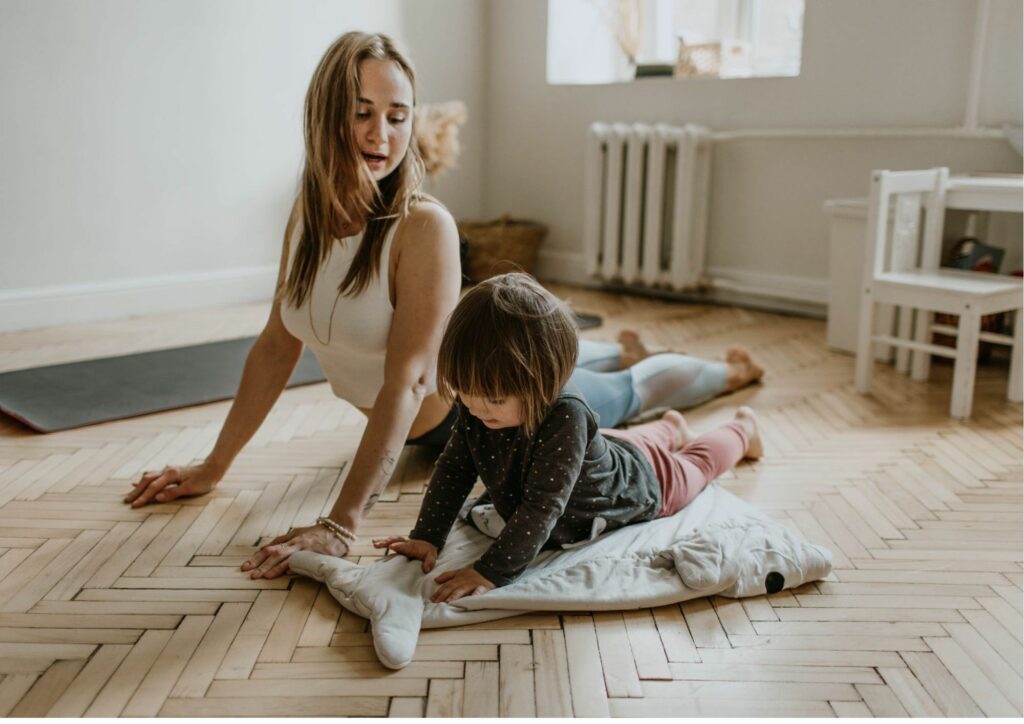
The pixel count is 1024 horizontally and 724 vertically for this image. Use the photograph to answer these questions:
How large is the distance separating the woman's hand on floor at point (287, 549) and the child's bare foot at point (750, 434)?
991 millimetres

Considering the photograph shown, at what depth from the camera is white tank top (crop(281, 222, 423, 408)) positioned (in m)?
Answer: 1.79

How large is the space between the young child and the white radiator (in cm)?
249

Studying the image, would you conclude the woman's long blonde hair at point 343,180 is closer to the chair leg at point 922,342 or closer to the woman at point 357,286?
the woman at point 357,286

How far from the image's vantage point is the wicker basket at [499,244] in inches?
173

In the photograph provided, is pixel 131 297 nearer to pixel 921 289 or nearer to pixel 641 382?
pixel 641 382

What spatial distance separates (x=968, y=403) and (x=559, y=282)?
2475 mm

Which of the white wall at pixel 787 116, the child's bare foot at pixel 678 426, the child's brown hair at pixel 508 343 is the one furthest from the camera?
the white wall at pixel 787 116

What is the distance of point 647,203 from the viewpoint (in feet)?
13.6

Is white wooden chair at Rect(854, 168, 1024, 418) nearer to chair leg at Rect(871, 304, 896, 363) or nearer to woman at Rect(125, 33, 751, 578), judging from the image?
chair leg at Rect(871, 304, 896, 363)

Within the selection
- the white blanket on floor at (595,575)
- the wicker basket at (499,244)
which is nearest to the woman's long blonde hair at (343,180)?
the white blanket on floor at (595,575)

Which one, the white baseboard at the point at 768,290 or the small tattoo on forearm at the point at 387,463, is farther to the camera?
the white baseboard at the point at 768,290

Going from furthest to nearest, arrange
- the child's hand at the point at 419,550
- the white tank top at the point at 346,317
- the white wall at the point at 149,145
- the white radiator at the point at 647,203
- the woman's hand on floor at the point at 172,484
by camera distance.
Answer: the white radiator at the point at 647,203, the white wall at the point at 149,145, the woman's hand on floor at the point at 172,484, the white tank top at the point at 346,317, the child's hand at the point at 419,550

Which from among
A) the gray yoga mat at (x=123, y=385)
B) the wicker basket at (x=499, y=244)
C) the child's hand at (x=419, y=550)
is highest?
the wicker basket at (x=499, y=244)

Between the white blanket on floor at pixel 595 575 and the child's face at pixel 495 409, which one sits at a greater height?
the child's face at pixel 495 409
